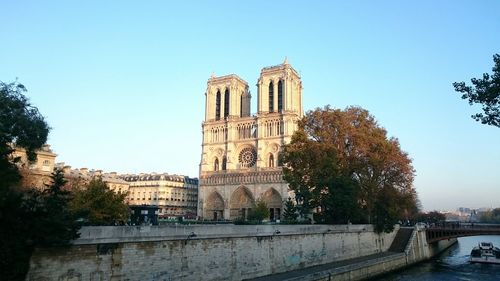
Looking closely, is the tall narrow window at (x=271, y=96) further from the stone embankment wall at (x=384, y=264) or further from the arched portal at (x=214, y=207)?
the stone embankment wall at (x=384, y=264)

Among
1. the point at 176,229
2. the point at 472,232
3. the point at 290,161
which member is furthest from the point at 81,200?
the point at 472,232

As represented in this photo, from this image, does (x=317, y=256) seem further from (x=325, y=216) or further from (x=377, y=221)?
(x=377, y=221)

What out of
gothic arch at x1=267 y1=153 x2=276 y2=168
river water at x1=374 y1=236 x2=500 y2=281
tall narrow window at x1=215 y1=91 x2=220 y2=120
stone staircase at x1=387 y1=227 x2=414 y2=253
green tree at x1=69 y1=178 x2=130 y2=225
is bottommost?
river water at x1=374 y1=236 x2=500 y2=281

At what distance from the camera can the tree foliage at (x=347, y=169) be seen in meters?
38.0

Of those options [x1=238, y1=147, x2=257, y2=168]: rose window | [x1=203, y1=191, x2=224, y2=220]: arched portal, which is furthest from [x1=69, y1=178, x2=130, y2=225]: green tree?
[x1=203, y1=191, x2=224, y2=220]: arched portal

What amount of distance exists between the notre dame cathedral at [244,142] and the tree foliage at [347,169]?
105 ft

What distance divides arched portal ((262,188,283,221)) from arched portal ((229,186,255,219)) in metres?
3.68

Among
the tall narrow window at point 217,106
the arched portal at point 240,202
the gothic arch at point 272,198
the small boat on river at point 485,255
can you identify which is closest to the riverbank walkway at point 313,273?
the small boat on river at point 485,255

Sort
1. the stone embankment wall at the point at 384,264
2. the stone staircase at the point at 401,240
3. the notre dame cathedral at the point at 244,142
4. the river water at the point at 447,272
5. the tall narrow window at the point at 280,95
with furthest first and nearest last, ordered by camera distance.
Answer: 1. the tall narrow window at the point at 280,95
2. the notre dame cathedral at the point at 244,142
3. the stone staircase at the point at 401,240
4. the river water at the point at 447,272
5. the stone embankment wall at the point at 384,264

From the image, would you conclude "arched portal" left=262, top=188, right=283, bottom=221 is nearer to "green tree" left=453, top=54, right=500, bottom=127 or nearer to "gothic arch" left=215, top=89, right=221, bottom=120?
"gothic arch" left=215, top=89, right=221, bottom=120

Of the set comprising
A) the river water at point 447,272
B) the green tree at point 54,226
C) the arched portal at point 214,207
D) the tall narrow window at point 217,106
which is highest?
the tall narrow window at point 217,106

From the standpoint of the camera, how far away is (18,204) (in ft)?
45.5

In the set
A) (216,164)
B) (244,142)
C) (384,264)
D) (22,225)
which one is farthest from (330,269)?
(216,164)

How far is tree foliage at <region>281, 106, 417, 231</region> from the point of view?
3803 centimetres
